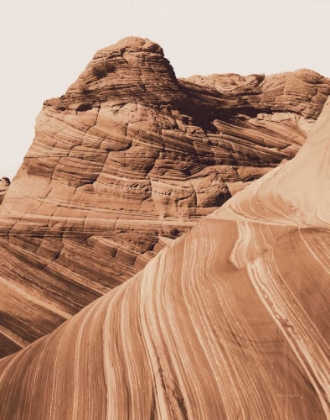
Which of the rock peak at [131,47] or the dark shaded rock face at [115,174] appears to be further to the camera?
the rock peak at [131,47]

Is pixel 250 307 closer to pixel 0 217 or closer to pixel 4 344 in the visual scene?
pixel 4 344

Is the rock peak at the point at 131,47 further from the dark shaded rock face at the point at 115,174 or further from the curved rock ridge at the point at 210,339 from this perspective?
the curved rock ridge at the point at 210,339

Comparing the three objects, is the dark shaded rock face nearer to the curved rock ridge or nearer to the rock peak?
the rock peak

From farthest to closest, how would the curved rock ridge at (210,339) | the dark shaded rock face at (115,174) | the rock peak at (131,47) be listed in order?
the rock peak at (131,47)
the dark shaded rock face at (115,174)
the curved rock ridge at (210,339)

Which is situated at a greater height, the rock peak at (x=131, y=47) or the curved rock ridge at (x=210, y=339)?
the rock peak at (x=131, y=47)

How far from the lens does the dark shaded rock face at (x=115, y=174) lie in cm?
1336

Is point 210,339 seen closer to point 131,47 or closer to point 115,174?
point 115,174

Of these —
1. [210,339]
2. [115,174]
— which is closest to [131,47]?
[115,174]

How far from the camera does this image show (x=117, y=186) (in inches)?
586

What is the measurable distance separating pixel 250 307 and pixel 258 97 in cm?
1467

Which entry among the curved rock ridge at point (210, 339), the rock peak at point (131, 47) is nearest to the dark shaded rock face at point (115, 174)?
the rock peak at point (131, 47)

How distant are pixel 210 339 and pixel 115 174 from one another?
9.50 m

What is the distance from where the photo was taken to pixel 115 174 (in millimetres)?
15094

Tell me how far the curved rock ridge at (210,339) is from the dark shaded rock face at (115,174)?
13.5ft
